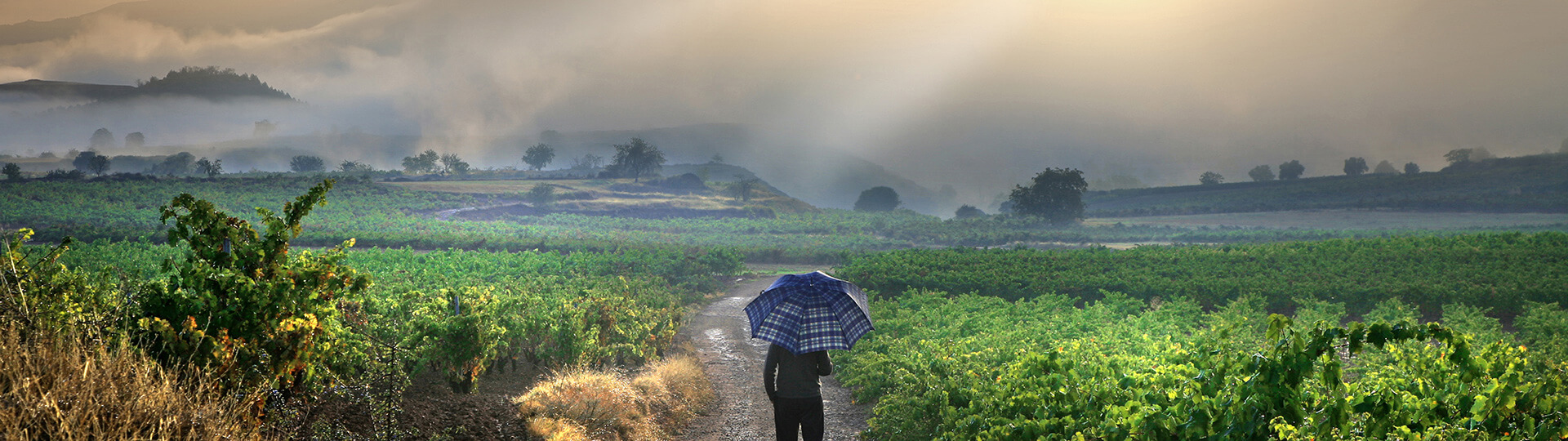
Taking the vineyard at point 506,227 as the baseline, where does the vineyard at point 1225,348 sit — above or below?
→ above

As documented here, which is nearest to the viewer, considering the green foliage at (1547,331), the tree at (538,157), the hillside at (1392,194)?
the green foliage at (1547,331)

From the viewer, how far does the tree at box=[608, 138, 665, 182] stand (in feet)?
465

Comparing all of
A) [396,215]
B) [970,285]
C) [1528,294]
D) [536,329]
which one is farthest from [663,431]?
[396,215]

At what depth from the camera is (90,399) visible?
4238 millimetres

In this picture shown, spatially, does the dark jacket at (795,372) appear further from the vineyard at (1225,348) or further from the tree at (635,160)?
the tree at (635,160)

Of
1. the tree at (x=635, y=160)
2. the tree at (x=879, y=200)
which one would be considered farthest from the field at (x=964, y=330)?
the tree at (x=879, y=200)

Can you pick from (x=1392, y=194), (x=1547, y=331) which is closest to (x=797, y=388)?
(x=1547, y=331)

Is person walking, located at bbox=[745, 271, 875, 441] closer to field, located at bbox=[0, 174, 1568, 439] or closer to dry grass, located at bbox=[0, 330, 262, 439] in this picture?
field, located at bbox=[0, 174, 1568, 439]

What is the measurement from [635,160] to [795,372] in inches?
5443

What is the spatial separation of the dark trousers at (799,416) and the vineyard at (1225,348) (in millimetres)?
1406

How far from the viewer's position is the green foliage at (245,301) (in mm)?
5703

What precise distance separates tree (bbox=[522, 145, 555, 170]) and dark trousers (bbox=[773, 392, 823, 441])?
181 meters

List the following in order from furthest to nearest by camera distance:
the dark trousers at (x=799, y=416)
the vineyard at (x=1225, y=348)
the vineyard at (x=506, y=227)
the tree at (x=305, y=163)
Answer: the tree at (x=305, y=163) → the vineyard at (x=506, y=227) → the dark trousers at (x=799, y=416) → the vineyard at (x=1225, y=348)

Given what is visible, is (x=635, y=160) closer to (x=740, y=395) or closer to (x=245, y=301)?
(x=740, y=395)
